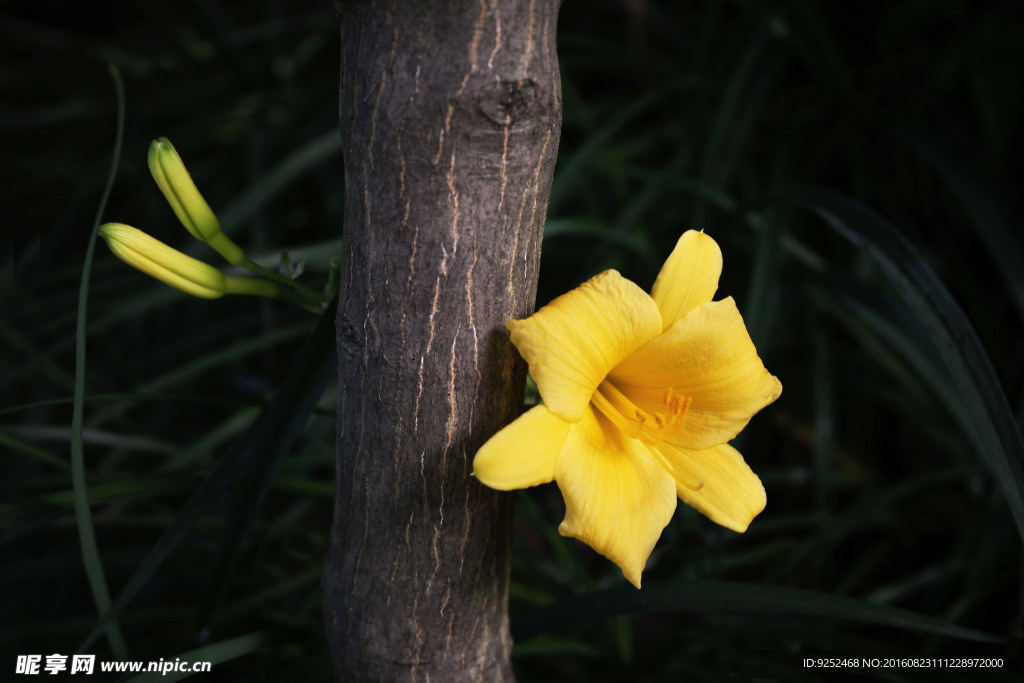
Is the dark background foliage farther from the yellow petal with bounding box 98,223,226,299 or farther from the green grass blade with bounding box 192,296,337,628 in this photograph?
the yellow petal with bounding box 98,223,226,299

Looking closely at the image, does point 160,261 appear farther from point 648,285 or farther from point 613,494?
point 648,285

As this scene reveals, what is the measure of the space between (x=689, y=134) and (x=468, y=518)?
0.81m

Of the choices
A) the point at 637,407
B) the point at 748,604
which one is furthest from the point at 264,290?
the point at 748,604

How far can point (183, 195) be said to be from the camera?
1.46ft

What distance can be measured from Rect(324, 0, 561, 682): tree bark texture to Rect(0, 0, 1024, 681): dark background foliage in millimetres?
124

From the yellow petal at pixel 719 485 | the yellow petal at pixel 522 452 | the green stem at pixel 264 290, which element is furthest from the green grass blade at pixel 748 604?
the green stem at pixel 264 290

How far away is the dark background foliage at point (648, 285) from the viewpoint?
2.46ft

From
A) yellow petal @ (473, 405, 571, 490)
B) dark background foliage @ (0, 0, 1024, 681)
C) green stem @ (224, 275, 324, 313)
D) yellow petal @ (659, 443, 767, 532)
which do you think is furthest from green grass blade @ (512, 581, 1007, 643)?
green stem @ (224, 275, 324, 313)

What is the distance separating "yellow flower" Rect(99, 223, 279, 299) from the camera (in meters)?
0.42

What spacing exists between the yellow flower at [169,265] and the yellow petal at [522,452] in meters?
0.21

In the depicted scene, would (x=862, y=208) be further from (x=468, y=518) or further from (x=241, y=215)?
(x=241, y=215)

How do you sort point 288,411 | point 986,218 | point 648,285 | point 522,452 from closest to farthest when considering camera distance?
point 522,452, point 288,411, point 986,218, point 648,285

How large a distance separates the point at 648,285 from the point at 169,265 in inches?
27.5

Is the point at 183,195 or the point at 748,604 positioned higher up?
the point at 183,195
